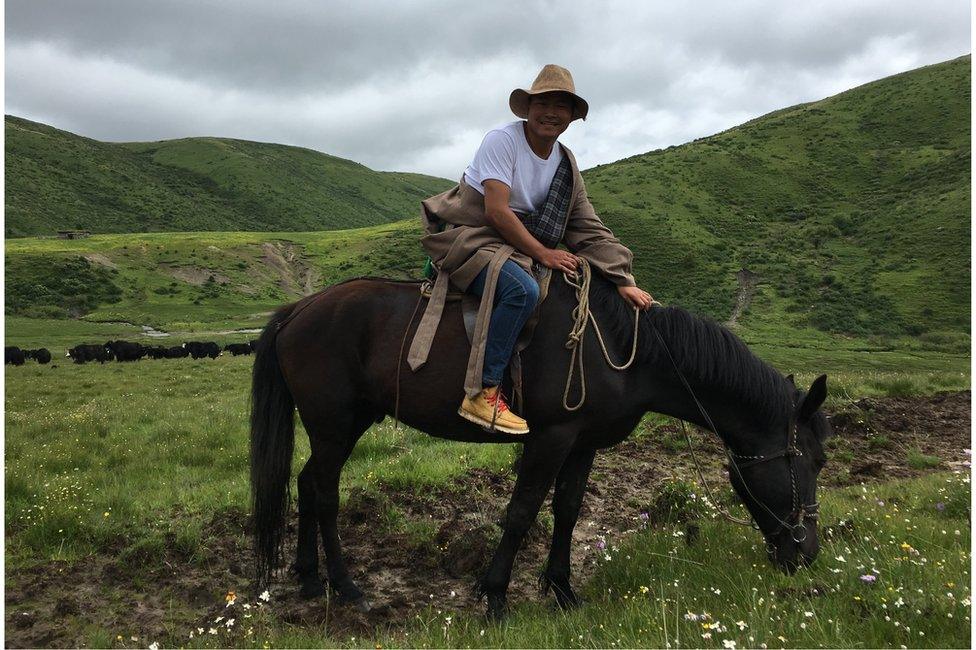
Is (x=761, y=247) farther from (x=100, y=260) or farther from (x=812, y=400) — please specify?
(x=100, y=260)

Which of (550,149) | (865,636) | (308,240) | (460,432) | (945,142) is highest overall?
(945,142)

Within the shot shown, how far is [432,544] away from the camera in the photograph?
5527 mm

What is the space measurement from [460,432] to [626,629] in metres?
1.94

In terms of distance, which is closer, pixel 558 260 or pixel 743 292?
pixel 558 260

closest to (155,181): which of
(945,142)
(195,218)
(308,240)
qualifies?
(195,218)

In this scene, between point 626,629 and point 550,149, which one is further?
point 550,149

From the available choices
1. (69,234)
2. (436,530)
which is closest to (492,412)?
(436,530)

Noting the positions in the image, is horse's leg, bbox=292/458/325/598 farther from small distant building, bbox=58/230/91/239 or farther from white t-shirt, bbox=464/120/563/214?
small distant building, bbox=58/230/91/239

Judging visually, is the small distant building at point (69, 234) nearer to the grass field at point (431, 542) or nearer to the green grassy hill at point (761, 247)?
the green grassy hill at point (761, 247)

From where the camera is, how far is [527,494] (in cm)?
446

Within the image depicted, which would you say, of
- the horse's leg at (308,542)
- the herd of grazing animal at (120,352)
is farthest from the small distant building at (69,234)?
the horse's leg at (308,542)

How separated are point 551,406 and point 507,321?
75cm

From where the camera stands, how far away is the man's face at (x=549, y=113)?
4.53 m

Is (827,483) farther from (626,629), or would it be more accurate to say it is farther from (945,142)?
(945,142)
